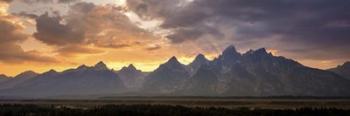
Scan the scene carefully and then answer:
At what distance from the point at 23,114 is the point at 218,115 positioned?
47.5m

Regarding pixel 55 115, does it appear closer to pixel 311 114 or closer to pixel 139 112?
pixel 139 112

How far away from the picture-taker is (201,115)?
328ft

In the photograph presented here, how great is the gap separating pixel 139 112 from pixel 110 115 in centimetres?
647

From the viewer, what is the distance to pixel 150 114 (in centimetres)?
10012

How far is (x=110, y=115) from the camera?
102 metres

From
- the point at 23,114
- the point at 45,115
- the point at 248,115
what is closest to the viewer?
the point at 248,115

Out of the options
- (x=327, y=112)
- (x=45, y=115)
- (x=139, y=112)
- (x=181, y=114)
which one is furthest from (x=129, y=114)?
(x=327, y=112)

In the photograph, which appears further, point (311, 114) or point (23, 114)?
point (23, 114)

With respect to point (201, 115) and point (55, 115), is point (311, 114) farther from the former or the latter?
point (55, 115)

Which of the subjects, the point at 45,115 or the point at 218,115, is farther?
the point at 45,115

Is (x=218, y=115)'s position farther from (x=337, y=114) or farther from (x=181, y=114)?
(x=337, y=114)

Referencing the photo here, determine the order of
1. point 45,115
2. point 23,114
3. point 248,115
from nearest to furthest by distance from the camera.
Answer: point 248,115
point 45,115
point 23,114

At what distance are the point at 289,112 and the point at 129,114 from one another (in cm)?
3465

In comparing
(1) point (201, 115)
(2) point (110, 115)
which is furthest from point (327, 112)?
(2) point (110, 115)
